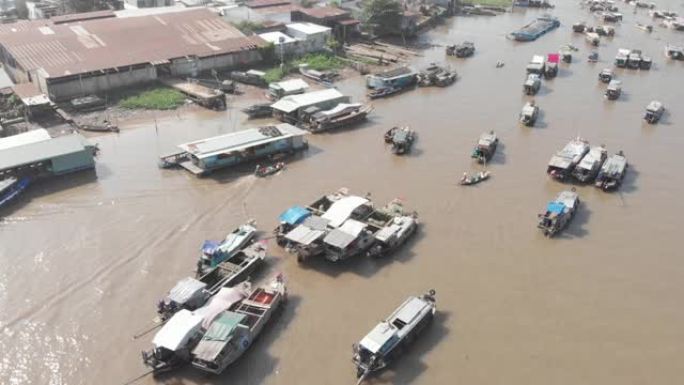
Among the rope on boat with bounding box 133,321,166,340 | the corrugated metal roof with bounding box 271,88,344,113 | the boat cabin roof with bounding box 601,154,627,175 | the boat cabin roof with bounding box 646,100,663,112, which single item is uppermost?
the corrugated metal roof with bounding box 271,88,344,113

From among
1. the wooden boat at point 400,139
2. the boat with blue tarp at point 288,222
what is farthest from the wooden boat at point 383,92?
the boat with blue tarp at point 288,222

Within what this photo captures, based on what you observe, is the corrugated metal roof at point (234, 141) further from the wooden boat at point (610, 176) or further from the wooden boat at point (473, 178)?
the wooden boat at point (610, 176)

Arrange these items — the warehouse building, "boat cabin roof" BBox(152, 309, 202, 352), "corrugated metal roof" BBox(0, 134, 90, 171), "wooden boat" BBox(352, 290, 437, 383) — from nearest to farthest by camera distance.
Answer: "boat cabin roof" BBox(152, 309, 202, 352), "wooden boat" BBox(352, 290, 437, 383), "corrugated metal roof" BBox(0, 134, 90, 171), the warehouse building

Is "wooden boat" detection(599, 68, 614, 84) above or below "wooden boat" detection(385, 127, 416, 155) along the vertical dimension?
above

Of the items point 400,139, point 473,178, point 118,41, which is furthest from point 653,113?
point 118,41

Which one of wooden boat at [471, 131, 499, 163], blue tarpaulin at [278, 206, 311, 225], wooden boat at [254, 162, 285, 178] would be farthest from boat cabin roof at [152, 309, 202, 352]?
wooden boat at [471, 131, 499, 163]

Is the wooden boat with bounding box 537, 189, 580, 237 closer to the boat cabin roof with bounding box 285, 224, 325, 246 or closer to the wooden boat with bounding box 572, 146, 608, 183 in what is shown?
the wooden boat with bounding box 572, 146, 608, 183

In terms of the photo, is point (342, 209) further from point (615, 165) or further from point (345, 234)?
point (615, 165)
